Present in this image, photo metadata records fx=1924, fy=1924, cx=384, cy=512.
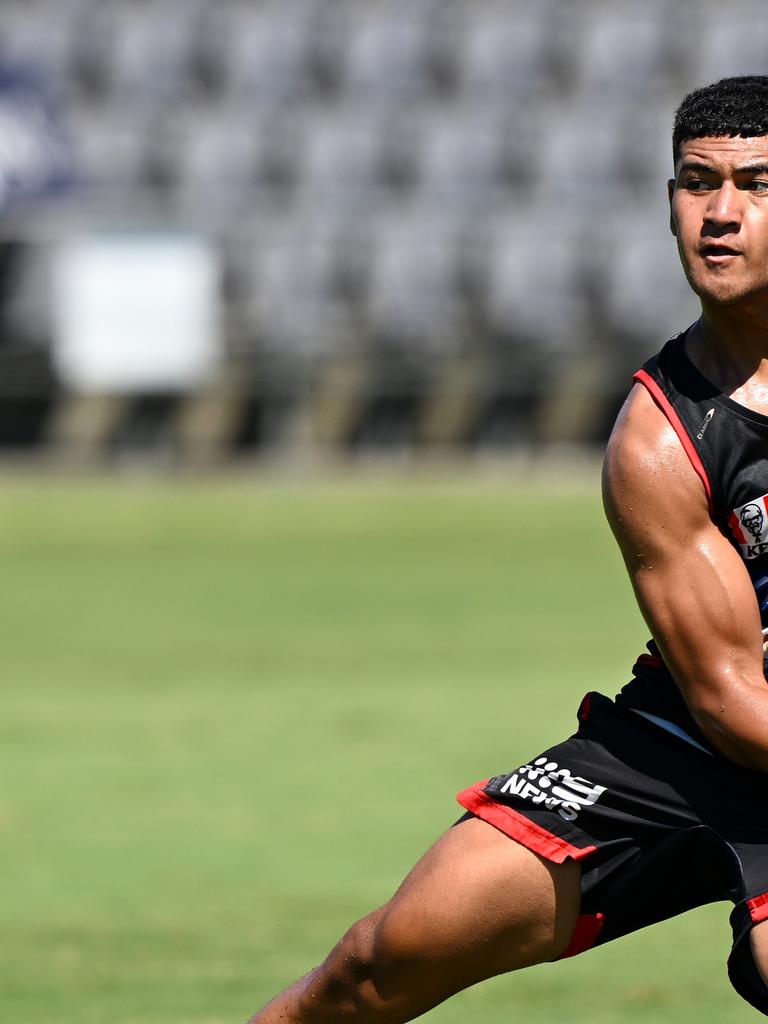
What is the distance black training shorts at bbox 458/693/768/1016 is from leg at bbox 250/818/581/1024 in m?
0.05

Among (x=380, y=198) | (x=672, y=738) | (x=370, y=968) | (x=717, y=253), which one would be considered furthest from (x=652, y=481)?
(x=380, y=198)

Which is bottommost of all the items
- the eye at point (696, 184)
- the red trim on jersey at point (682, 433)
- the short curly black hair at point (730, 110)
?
the red trim on jersey at point (682, 433)

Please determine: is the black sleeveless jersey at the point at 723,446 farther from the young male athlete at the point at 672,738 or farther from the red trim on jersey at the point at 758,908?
the red trim on jersey at the point at 758,908

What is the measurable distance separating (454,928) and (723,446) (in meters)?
1.01

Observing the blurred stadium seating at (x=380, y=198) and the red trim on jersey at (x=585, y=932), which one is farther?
the blurred stadium seating at (x=380, y=198)

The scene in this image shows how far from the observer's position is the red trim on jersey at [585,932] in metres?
3.61

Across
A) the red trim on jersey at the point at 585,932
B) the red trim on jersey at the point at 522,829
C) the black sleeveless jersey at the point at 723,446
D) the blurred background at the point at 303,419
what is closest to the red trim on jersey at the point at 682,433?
the black sleeveless jersey at the point at 723,446

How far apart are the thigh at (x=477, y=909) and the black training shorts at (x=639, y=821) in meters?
0.04

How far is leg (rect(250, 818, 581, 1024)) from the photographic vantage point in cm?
353

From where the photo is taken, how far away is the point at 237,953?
5.88 m

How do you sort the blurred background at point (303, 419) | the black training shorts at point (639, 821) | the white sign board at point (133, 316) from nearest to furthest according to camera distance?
the black training shorts at point (639, 821)
the blurred background at point (303, 419)
the white sign board at point (133, 316)

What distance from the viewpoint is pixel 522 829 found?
11.7 ft

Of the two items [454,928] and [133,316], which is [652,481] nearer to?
[454,928]

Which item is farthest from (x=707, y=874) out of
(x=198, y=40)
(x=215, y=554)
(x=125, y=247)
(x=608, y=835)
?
(x=198, y=40)
